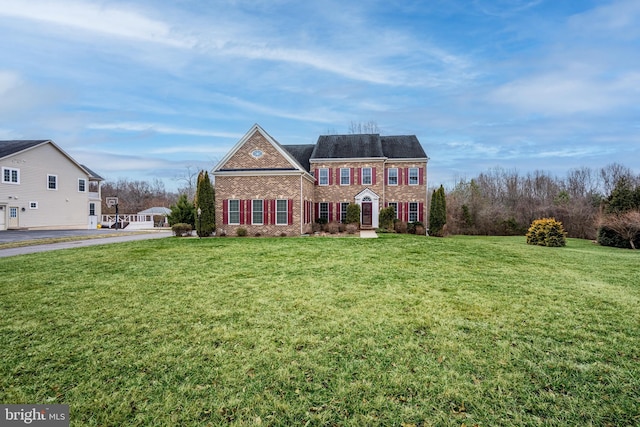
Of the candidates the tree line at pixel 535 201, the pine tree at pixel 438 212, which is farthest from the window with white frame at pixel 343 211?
the tree line at pixel 535 201

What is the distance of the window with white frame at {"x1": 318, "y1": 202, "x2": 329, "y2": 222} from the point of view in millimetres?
24078

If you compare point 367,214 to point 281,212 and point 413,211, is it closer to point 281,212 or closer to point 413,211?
point 413,211

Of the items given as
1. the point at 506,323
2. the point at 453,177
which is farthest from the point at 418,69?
the point at 453,177

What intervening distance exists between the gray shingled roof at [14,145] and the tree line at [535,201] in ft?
115

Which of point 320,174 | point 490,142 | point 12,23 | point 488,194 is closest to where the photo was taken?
point 12,23

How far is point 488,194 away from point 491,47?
3084 centimetres

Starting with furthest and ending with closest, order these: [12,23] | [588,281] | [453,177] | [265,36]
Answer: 1. [453,177]
2. [265,36]
3. [12,23]
4. [588,281]

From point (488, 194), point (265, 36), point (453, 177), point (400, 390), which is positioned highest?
point (265, 36)

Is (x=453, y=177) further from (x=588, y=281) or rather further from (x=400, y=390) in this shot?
(x=400, y=390)

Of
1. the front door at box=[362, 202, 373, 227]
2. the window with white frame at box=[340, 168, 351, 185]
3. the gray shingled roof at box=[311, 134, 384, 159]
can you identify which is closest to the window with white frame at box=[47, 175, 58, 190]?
the gray shingled roof at box=[311, 134, 384, 159]

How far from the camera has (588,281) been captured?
8180mm

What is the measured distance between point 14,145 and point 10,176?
3593 millimetres

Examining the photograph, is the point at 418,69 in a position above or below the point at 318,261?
above

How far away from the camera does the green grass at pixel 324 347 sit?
3.07 meters
